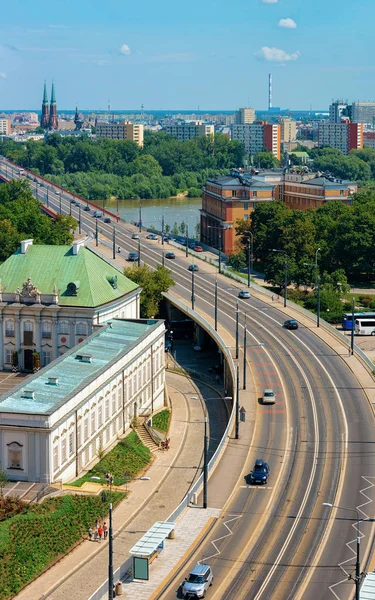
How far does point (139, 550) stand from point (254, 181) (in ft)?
410

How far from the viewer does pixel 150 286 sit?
10912 centimetres

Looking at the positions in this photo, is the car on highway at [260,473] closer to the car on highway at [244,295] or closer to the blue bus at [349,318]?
the blue bus at [349,318]

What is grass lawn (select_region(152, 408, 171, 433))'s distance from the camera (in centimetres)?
8194

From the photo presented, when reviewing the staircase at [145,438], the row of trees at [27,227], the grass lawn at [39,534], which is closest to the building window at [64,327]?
the staircase at [145,438]

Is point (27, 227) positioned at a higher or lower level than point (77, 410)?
higher

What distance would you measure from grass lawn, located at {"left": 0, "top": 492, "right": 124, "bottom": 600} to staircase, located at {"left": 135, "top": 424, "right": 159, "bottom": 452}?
14434mm

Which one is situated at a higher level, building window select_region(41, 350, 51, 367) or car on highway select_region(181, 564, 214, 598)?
building window select_region(41, 350, 51, 367)

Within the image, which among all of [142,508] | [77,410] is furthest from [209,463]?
[77,410]

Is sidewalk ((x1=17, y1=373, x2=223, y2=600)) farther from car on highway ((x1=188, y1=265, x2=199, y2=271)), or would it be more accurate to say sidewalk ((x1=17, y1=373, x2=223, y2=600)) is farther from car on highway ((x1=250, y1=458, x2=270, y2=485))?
car on highway ((x1=188, y1=265, x2=199, y2=271))

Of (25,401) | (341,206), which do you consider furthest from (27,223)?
(25,401)

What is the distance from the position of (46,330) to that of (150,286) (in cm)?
2402

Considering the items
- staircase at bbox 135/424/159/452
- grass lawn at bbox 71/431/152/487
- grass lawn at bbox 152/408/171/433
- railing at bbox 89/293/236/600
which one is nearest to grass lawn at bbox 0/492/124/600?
grass lawn at bbox 71/431/152/487

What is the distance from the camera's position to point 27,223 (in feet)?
472

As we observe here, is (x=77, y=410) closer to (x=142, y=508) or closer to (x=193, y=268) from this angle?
(x=142, y=508)
